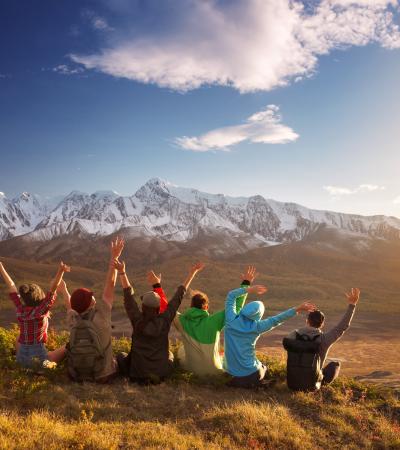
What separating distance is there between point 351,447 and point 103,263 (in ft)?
318

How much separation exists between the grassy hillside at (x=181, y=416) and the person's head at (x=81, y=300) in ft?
4.22

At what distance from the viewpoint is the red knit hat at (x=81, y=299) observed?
5930 millimetres

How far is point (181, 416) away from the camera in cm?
586

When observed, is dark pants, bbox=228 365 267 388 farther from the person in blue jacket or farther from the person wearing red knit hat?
the person wearing red knit hat

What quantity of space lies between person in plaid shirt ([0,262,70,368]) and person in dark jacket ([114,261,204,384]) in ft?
4.16

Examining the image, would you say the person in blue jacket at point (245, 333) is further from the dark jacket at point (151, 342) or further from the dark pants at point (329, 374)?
the dark pants at point (329, 374)

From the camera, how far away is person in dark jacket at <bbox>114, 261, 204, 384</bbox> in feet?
20.9

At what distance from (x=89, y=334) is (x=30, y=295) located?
1.26 metres

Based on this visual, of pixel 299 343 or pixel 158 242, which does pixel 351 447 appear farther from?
pixel 158 242

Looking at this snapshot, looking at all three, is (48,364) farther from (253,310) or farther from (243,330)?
(253,310)

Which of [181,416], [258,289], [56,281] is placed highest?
[258,289]

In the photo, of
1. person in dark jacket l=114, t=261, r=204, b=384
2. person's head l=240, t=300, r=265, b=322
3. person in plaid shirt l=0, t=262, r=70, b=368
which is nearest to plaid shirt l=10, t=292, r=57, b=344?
person in plaid shirt l=0, t=262, r=70, b=368

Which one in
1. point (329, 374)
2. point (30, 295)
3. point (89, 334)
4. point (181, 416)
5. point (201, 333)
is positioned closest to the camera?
point (181, 416)

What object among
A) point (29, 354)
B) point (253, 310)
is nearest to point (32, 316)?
point (29, 354)
